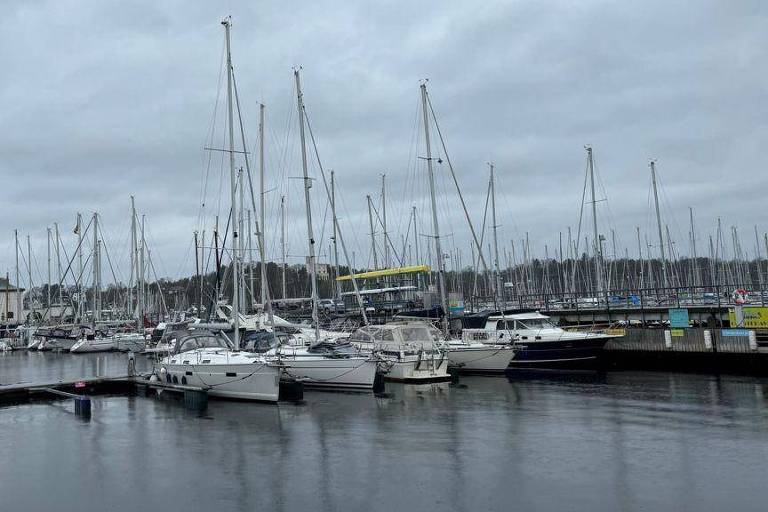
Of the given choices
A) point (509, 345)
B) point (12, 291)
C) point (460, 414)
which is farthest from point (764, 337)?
point (12, 291)

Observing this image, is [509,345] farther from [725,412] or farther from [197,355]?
[197,355]

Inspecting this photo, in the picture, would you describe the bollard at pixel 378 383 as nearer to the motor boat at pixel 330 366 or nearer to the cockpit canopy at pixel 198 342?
the motor boat at pixel 330 366

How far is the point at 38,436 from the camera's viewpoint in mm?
20438

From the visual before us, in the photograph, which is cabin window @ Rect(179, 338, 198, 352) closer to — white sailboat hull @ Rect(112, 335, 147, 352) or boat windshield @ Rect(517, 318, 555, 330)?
boat windshield @ Rect(517, 318, 555, 330)

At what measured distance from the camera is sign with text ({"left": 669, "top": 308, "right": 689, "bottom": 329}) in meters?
36.5

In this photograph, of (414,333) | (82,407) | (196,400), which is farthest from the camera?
(414,333)

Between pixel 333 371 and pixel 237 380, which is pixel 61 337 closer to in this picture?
pixel 333 371

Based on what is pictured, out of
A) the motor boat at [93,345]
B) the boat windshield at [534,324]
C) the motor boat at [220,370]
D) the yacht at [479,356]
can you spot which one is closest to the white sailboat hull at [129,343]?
the motor boat at [93,345]

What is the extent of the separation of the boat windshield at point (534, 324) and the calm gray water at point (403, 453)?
10382 millimetres

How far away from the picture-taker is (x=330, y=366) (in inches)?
1140

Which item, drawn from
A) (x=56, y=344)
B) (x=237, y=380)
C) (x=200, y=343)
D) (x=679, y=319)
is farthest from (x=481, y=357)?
(x=56, y=344)

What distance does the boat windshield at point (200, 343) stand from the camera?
1166 inches

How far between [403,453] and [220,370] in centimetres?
1221

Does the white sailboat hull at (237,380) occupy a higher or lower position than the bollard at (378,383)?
higher
